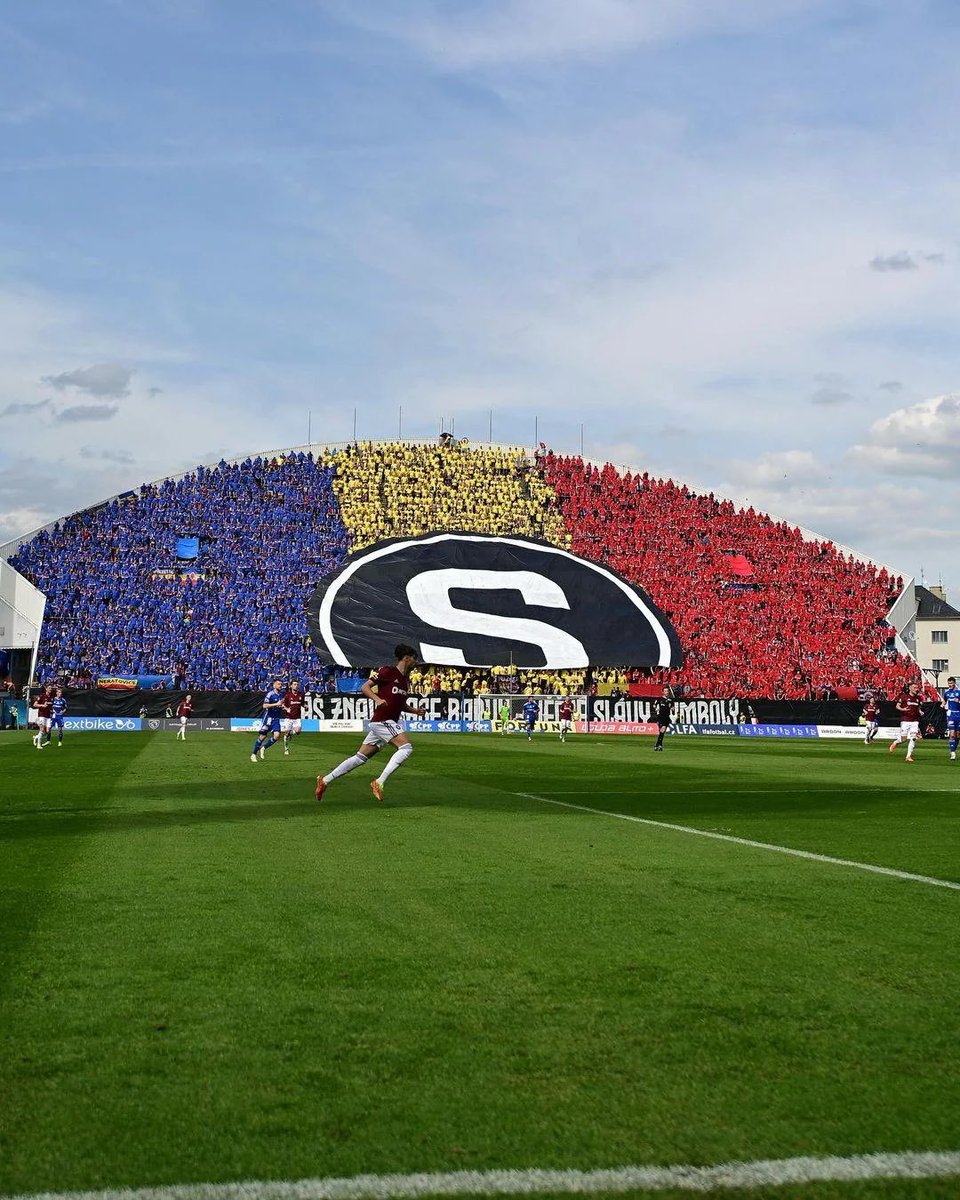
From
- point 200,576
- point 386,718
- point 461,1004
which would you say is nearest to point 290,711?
point 386,718

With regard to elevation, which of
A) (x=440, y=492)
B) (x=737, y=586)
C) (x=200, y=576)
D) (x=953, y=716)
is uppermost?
(x=440, y=492)

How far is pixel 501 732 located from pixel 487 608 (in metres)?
12.8

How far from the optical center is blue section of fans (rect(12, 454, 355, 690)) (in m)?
63.4

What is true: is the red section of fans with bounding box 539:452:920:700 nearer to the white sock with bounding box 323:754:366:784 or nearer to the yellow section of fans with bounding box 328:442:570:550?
the yellow section of fans with bounding box 328:442:570:550

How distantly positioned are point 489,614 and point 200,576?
16.9 metres

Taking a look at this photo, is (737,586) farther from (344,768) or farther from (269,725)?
(344,768)

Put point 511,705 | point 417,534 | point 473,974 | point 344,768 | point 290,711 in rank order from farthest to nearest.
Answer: point 417,534, point 511,705, point 290,711, point 344,768, point 473,974

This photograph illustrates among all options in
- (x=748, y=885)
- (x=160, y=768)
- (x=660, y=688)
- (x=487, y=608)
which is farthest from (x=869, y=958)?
(x=487, y=608)

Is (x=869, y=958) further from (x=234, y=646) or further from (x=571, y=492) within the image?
(x=571, y=492)

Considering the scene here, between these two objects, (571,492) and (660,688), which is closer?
(660,688)

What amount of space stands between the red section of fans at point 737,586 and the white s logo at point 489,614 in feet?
14.4

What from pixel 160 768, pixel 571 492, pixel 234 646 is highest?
pixel 571 492

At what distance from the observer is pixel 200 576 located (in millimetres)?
69812

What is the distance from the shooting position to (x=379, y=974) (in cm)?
638
